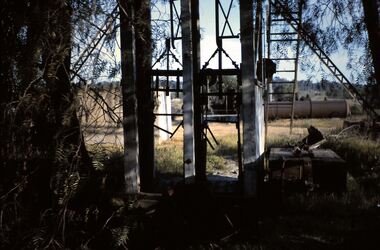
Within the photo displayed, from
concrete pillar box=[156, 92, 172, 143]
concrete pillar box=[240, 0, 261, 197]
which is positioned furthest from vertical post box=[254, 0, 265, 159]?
concrete pillar box=[156, 92, 172, 143]

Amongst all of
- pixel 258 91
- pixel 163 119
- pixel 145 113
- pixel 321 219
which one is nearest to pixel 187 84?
pixel 145 113

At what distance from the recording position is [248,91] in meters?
5.81

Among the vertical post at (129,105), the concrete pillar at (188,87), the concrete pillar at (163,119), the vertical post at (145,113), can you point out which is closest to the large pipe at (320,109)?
the concrete pillar at (163,119)

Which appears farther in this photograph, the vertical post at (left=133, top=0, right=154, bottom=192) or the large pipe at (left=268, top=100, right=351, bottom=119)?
the large pipe at (left=268, top=100, right=351, bottom=119)

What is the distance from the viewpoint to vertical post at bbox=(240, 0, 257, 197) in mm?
5770

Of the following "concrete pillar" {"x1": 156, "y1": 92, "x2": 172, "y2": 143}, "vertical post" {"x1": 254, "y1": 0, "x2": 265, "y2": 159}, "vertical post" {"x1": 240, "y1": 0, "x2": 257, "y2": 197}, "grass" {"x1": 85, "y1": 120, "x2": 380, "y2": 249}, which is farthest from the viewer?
"concrete pillar" {"x1": 156, "y1": 92, "x2": 172, "y2": 143}

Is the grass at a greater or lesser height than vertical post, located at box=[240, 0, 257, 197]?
lesser

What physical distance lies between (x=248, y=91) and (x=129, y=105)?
5.79 feet

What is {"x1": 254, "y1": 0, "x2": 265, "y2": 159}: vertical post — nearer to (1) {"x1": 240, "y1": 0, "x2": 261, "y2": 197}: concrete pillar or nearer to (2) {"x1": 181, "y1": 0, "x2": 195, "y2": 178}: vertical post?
(1) {"x1": 240, "y1": 0, "x2": 261, "y2": 197}: concrete pillar

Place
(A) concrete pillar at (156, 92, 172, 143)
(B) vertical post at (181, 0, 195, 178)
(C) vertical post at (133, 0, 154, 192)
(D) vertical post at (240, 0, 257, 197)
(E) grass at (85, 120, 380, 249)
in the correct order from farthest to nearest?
(A) concrete pillar at (156, 92, 172, 143), (C) vertical post at (133, 0, 154, 192), (B) vertical post at (181, 0, 195, 178), (D) vertical post at (240, 0, 257, 197), (E) grass at (85, 120, 380, 249)

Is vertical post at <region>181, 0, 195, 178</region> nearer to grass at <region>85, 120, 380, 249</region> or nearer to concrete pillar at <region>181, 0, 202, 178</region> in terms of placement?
concrete pillar at <region>181, 0, 202, 178</region>

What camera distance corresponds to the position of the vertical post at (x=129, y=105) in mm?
5945

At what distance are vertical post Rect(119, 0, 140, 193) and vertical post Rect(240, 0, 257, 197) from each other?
160 centimetres

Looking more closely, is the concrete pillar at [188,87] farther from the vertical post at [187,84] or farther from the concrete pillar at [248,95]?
the concrete pillar at [248,95]
